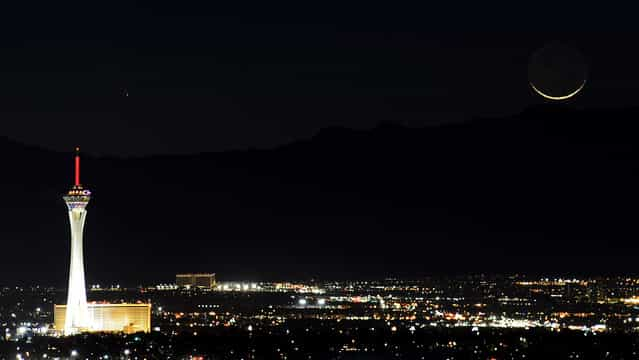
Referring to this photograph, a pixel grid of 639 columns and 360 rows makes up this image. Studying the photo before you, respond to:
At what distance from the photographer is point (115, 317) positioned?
18138 centimetres

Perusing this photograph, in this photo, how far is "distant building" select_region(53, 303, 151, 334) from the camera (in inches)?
6944

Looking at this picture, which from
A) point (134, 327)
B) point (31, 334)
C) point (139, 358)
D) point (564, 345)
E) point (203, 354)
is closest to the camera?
point (139, 358)

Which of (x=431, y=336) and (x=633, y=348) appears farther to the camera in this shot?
(x=431, y=336)

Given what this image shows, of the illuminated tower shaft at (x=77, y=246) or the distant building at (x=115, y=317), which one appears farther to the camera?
the distant building at (x=115, y=317)

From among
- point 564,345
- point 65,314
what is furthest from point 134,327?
point 564,345

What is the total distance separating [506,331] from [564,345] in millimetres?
20430

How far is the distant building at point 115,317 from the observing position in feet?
579

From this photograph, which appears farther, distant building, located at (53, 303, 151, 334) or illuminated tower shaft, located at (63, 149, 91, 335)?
distant building, located at (53, 303, 151, 334)

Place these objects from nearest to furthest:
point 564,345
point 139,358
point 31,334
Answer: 1. point 139,358
2. point 564,345
3. point 31,334

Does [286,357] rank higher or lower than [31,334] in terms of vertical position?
lower

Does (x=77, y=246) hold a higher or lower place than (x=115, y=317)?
lower

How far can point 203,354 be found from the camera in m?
146

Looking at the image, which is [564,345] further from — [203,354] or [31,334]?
[31,334]

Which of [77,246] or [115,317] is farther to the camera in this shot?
[115,317]
